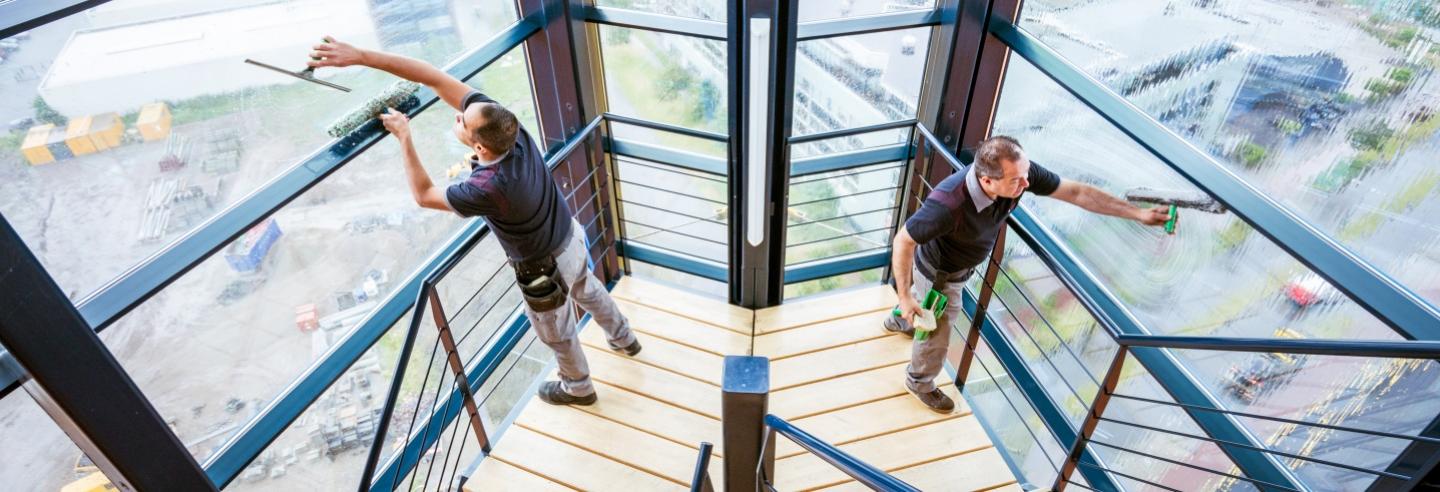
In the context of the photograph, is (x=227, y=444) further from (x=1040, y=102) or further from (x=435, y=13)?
(x=1040, y=102)

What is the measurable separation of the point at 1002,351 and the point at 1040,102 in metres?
1.08

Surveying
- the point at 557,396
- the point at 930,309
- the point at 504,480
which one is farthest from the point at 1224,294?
the point at 504,480

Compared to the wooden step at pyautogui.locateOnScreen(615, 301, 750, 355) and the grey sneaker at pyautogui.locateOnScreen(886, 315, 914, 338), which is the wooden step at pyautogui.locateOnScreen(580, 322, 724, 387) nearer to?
the wooden step at pyautogui.locateOnScreen(615, 301, 750, 355)

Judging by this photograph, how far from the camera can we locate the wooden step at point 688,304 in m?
3.49

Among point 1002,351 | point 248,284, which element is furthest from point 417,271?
point 1002,351

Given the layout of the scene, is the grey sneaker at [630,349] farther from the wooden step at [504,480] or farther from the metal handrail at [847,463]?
the metal handrail at [847,463]

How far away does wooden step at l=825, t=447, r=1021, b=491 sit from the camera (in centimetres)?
264

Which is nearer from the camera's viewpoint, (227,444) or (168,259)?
(168,259)

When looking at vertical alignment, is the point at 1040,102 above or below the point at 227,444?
above

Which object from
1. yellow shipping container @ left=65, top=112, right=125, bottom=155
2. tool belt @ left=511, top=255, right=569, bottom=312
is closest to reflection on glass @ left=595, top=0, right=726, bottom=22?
tool belt @ left=511, top=255, right=569, bottom=312

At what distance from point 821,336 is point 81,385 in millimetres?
2633

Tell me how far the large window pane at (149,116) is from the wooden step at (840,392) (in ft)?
6.56

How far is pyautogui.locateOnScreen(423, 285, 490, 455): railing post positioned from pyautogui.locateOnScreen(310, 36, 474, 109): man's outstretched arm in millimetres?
648

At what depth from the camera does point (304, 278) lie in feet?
7.29
